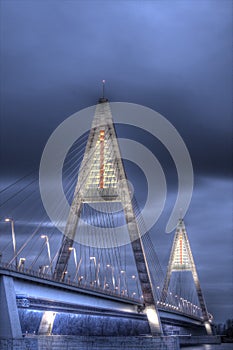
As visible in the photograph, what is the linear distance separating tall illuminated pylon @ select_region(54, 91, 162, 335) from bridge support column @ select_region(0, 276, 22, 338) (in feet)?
84.1

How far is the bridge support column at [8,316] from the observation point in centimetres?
4156

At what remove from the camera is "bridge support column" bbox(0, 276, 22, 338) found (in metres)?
41.6

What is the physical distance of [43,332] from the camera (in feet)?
206

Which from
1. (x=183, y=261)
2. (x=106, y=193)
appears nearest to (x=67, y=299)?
(x=106, y=193)

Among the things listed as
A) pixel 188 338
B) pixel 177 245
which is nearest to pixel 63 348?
pixel 188 338

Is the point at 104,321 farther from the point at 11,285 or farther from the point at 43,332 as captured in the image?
the point at 11,285

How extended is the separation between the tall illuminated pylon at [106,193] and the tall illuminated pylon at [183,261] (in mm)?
66488

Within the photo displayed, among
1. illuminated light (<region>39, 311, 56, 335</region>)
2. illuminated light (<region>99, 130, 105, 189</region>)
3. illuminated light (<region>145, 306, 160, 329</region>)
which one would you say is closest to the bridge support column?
illuminated light (<region>39, 311, 56, 335</region>)

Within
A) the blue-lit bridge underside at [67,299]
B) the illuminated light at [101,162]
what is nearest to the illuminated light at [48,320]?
the blue-lit bridge underside at [67,299]

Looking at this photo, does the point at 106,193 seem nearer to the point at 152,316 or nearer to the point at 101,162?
the point at 101,162

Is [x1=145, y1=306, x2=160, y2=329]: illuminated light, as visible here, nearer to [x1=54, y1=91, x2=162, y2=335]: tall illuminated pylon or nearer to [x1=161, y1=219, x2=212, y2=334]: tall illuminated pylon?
[x1=54, y1=91, x2=162, y2=335]: tall illuminated pylon

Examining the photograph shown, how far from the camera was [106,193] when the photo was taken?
7288 cm

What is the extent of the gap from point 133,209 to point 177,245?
87.1m

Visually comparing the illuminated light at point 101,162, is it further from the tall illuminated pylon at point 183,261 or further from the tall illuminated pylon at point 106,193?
the tall illuminated pylon at point 183,261
